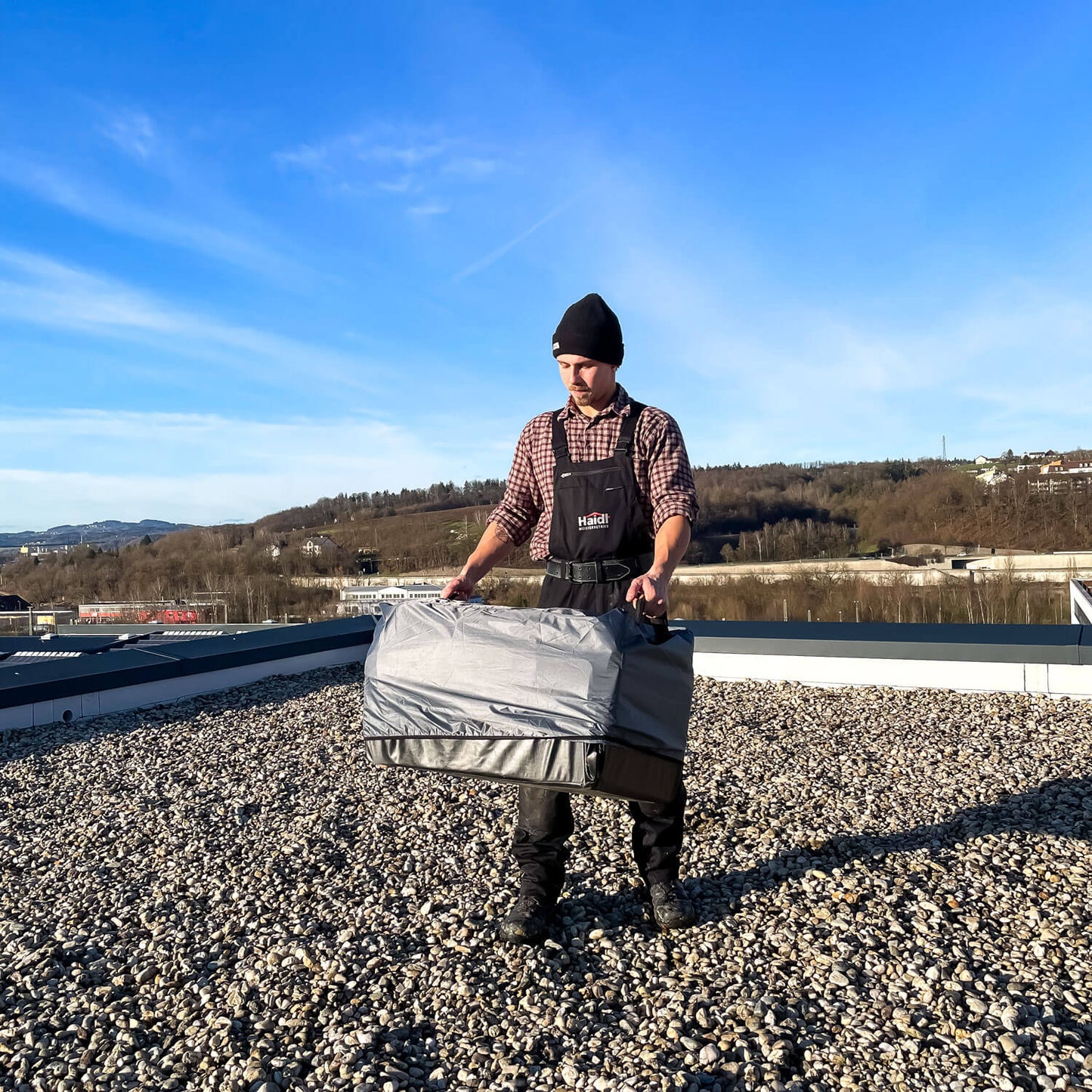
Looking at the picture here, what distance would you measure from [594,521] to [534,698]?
0.65 metres

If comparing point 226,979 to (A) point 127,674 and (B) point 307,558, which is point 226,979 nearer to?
(A) point 127,674

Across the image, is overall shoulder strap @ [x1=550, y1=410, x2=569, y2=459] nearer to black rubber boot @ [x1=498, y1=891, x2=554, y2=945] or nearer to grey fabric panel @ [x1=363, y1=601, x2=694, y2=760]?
grey fabric panel @ [x1=363, y1=601, x2=694, y2=760]

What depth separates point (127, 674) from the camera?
22.2 feet

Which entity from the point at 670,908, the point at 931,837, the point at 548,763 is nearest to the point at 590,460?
the point at 548,763

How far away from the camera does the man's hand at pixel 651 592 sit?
7.64ft

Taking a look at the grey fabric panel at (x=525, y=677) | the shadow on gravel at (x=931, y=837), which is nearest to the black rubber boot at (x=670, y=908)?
the shadow on gravel at (x=931, y=837)

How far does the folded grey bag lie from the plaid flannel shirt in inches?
16.9

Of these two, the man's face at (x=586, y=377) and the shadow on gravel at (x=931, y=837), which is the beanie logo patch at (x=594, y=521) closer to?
the man's face at (x=586, y=377)

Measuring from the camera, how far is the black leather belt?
2.62 meters

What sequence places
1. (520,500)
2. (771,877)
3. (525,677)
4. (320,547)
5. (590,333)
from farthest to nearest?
(320,547), (771,877), (520,500), (590,333), (525,677)

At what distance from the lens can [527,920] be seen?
272cm

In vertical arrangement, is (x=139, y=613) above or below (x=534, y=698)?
below

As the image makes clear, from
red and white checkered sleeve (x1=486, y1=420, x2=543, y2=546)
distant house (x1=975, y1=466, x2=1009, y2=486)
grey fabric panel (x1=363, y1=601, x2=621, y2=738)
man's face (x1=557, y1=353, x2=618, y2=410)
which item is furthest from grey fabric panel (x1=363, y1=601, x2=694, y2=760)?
distant house (x1=975, y1=466, x2=1009, y2=486)

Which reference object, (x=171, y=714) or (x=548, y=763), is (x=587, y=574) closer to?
(x=548, y=763)
